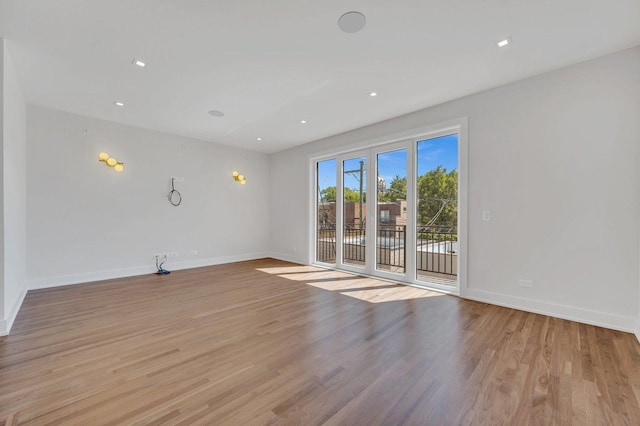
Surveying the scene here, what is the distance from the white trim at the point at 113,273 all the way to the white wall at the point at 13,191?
0.31 metres

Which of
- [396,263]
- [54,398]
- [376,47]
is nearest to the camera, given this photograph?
[54,398]

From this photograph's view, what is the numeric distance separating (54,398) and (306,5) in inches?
126

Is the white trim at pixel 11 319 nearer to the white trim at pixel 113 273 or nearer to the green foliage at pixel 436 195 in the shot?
the white trim at pixel 113 273

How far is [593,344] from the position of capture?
7.82 ft

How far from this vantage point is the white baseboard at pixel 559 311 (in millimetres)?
2645

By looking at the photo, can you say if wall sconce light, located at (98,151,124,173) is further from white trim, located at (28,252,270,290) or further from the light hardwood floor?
the light hardwood floor

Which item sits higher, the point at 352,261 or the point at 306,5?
the point at 306,5

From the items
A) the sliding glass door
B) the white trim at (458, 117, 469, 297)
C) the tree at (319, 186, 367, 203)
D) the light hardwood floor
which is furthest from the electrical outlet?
the tree at (319, 186, 367, 203)

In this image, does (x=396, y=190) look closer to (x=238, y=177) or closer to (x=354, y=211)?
(x=354, y=211)

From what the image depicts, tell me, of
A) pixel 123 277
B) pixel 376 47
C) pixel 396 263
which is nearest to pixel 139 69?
pixel 376 47

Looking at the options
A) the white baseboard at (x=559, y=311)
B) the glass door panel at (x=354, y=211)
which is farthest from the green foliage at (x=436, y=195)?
the white baseboard at (x=559, y=311)

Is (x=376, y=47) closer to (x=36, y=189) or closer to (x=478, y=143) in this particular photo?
(x=478, y=143)

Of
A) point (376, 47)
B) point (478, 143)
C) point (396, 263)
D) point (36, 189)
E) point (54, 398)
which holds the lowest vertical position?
point (54, 398)

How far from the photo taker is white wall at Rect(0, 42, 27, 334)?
8.64ft
